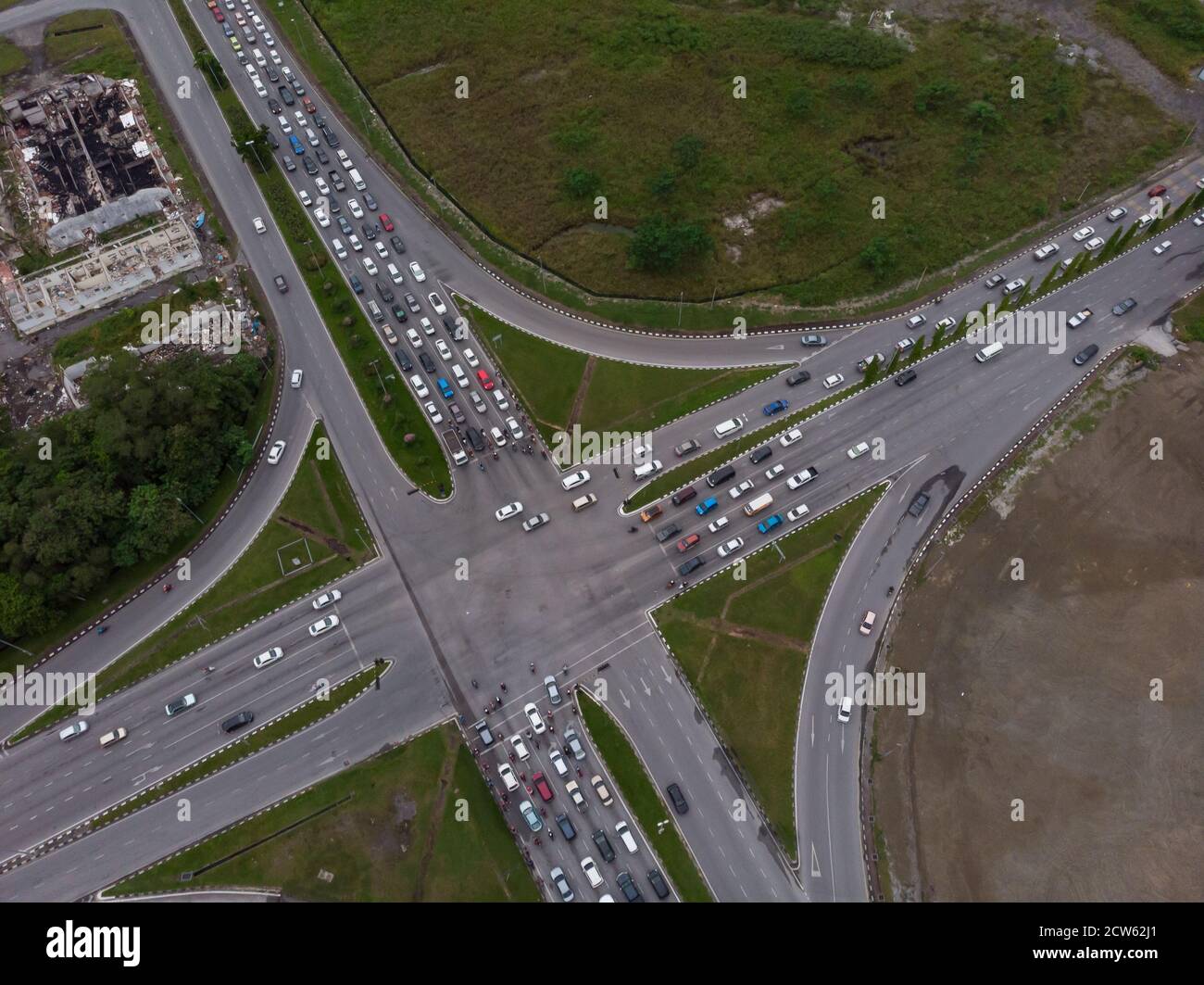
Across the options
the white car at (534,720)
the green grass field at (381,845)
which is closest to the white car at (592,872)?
the green grass field at (381,845)

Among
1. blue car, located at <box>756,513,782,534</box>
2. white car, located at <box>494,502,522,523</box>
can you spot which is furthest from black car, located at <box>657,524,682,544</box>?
white car, located at <box>494,502,522,523</box>

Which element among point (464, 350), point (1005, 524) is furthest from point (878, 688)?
point (464, 350)

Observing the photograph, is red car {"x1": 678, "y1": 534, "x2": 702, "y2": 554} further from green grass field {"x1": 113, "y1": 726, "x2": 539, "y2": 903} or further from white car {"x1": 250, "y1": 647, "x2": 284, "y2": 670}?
white car {"x1": 250, "y1": 647, "x2": 284, "y2": 670}

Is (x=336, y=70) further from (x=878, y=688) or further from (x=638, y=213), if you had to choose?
(x=878, y=688)

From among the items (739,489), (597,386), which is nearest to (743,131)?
(597,386)

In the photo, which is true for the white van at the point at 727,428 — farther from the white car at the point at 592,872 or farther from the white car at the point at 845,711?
the white car at the point at 592,872

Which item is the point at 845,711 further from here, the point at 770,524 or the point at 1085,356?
the point at 1085,356
